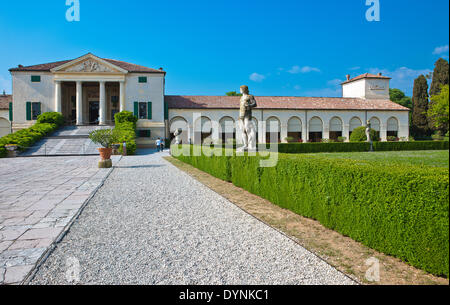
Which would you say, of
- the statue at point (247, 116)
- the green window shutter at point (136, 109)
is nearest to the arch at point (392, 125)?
the green window shutter at point (136, 109)

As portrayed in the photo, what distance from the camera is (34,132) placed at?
75.4 ft

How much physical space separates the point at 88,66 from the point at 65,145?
10.9 m

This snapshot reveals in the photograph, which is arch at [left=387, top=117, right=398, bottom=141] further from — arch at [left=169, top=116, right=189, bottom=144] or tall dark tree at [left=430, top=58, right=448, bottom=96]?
tall dark tree at [left=430, top=58, right=448, bottom=96]

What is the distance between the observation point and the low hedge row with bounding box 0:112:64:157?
768 inches

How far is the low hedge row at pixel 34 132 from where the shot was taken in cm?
1952

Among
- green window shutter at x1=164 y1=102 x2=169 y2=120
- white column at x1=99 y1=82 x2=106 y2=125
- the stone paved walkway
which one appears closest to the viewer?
the stone paved walkway

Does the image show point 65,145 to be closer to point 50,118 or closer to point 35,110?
point 50,118

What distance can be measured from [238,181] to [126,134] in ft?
53.1

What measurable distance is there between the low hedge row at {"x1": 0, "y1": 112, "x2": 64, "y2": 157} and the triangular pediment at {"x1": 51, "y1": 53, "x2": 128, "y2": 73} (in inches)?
199

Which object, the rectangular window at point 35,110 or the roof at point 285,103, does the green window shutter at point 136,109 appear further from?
the rectangular window at point 35,110

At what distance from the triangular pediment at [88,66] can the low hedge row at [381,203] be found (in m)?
28.9

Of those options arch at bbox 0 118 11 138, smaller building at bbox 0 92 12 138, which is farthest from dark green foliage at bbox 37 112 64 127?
arch at bbox 0 118 11 138

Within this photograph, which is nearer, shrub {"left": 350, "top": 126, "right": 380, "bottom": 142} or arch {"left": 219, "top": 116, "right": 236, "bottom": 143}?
shrub {"left": 350, "top": 126, "right": 380, "bottom": 142}
